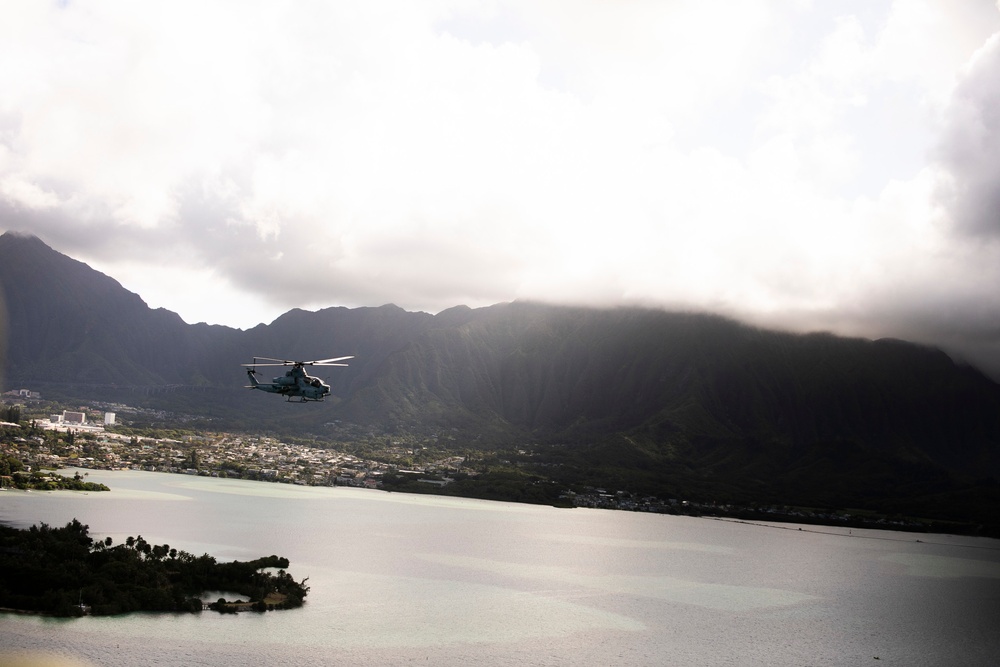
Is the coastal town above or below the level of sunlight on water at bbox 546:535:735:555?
above

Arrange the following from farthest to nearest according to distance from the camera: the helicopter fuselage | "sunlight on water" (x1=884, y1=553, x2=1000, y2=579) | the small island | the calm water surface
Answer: "sunlight on water" (x1=884, y1=553, x2=1000, y2=579), the small island, the calm water surface, the helicopter fuselage

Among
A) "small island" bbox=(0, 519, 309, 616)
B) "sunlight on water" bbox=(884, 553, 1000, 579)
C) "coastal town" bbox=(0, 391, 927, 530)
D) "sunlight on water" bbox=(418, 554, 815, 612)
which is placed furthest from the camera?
"coastal town" bbox=(0, 391, 927, 530)

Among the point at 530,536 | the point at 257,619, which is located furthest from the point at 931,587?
the point at 257,619

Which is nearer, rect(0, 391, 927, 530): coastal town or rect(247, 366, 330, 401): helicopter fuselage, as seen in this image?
rect(247, 366, 330, 401): helicopter fuselage

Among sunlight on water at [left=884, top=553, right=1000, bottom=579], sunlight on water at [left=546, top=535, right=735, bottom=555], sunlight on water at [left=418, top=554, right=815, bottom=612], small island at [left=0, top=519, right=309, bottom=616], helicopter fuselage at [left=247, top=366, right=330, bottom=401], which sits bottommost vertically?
sunlight on water at [left=418, top=554, right=815, bottom=612]

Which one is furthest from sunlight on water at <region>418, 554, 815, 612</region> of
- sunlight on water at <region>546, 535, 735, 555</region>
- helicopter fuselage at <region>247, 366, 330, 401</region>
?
helicopter fuselage at <region>247, 366, 330, 401</region>

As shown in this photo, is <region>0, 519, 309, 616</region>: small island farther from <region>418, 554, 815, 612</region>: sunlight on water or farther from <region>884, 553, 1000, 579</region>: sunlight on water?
<region>884, 553, 1000, 579</region>: sunlight on water

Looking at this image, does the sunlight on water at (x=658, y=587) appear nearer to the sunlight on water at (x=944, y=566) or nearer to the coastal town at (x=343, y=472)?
the sunlight on water at (x=944, y=566)

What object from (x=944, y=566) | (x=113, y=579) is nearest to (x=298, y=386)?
(x=113, y=579)
